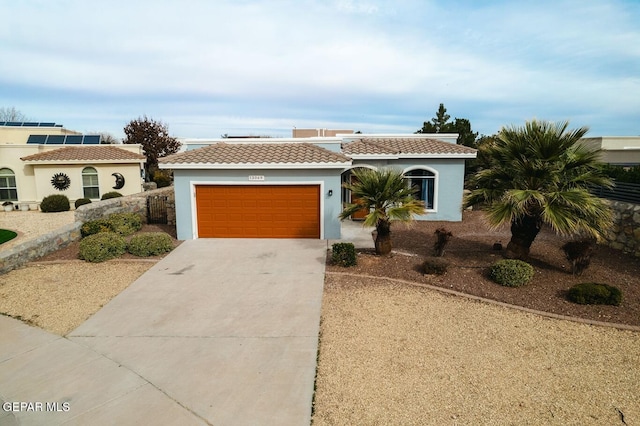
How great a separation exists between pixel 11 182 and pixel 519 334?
30.8 m

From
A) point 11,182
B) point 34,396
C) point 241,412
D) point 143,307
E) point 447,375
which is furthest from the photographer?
point 11,182

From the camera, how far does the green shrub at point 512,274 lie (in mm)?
9469

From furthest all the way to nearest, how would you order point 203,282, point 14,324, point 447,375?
point 203,282 → point 14,324 → point 447,375

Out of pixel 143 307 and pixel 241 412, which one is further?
pixel 143 307

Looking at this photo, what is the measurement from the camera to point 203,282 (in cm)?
1047

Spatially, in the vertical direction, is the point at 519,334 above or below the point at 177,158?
below

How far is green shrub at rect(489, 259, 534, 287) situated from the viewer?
947cm

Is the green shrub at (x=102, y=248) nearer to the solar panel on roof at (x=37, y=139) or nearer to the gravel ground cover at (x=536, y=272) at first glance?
the gravel ground cover at (x=536, y=272)

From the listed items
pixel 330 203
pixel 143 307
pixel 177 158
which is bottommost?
pixel 143 307

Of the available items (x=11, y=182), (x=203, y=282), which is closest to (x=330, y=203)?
(x=203, y=282)

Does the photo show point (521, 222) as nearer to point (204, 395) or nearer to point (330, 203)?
point (330, 203)

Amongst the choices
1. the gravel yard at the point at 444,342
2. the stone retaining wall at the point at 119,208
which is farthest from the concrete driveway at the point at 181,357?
the stone retaining wall at the point at 119,208

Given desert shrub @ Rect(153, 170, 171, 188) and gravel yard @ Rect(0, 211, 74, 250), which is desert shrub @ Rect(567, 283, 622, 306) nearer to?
gravel yard @ Rect(0, 211, 74, 250)

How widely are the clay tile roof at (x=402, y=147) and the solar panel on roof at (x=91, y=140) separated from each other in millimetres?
20886
